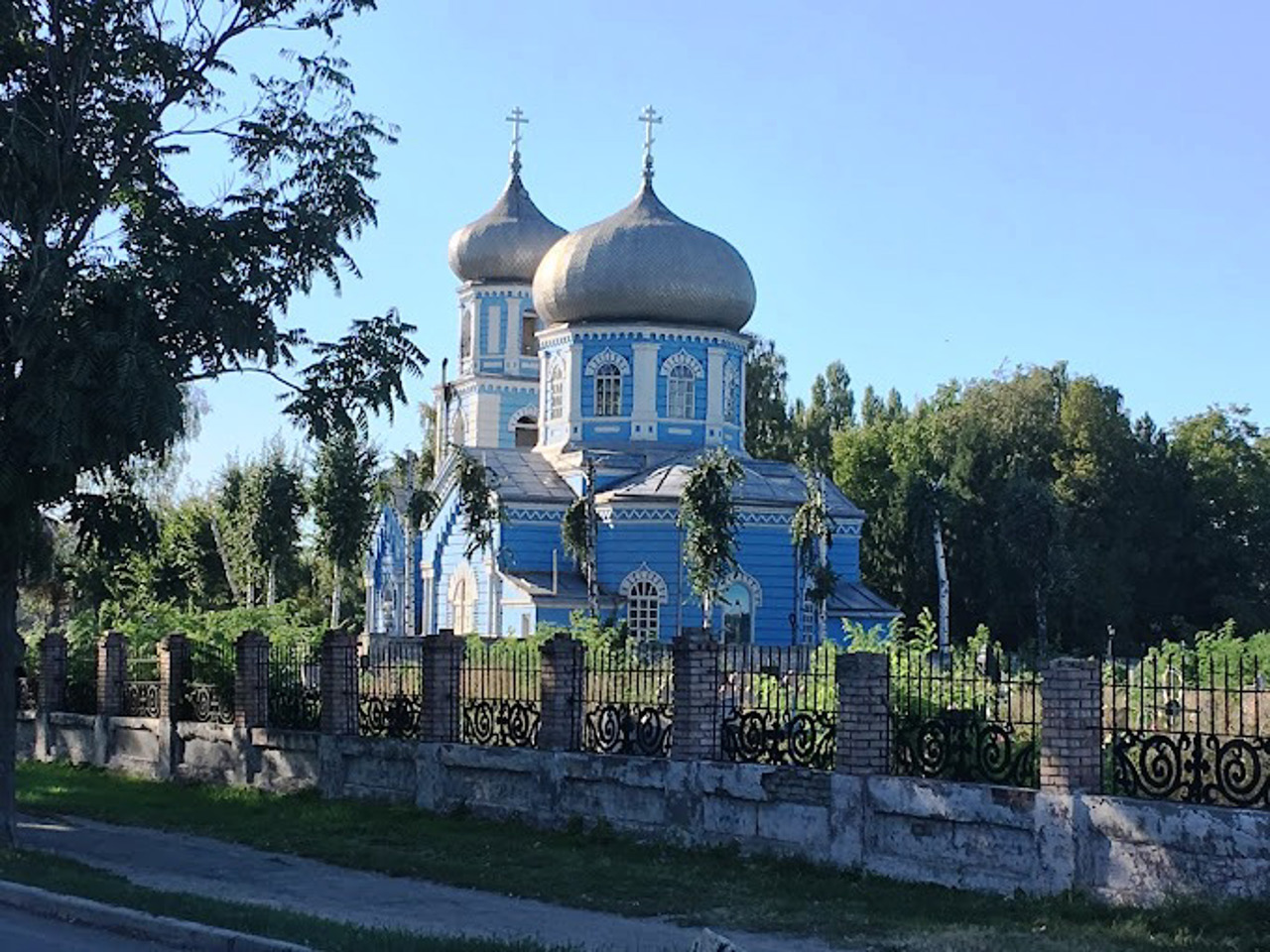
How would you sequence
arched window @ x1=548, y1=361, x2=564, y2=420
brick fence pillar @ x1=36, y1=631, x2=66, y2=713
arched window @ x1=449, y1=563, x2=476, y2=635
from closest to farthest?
brick fence pillar @ x1=36, y1=631, x2=66, y2=713 → arched window @ x1=449, y1=563, x2=476, y2=635 → arched window @ x1=548, y1=361, x2=564, y2=420

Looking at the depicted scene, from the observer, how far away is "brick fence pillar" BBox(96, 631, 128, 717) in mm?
25750

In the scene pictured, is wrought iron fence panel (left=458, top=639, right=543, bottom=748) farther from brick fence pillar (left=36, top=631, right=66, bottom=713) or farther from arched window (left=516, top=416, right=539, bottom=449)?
arched window (left=516, top=416, right=539, bottom=449)

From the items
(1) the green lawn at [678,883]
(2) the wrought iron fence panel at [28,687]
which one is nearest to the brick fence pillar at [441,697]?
(1) the green lawn at [678,883]

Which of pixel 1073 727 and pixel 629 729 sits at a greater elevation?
pixel 1073 727

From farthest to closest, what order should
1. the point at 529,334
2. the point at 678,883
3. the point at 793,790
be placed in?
the point at 529,334, the point at 793,790, the point at 678,883

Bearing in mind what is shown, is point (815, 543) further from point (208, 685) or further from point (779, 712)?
point (779, 712)

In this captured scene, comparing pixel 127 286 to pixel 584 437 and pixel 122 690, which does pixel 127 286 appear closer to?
pixel 122 690

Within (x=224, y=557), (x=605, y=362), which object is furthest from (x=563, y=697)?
(x=224, y=557)

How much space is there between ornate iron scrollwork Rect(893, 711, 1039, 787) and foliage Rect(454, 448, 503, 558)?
32985 mm

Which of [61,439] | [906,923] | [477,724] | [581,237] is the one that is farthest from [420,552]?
[906,923]

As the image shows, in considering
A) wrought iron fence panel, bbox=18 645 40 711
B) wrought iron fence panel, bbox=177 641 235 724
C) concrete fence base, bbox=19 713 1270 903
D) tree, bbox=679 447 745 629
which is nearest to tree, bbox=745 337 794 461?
tree, bbox=679 447 745 629

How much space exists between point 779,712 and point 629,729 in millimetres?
1815

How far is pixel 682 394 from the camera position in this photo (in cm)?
5122

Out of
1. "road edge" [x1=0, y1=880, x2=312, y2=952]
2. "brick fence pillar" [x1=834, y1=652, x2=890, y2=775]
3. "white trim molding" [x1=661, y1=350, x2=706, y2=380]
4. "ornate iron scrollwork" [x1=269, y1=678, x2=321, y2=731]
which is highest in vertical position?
"white trim molding" [x1=661, y1=350, x2=706, y2=380]
